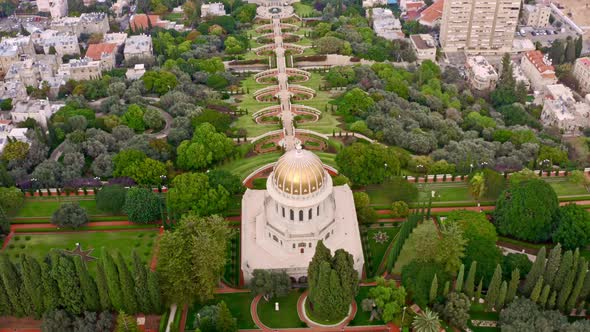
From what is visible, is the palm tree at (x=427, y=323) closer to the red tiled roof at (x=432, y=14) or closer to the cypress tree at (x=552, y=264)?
the cypress tree at (x=552, y=264)

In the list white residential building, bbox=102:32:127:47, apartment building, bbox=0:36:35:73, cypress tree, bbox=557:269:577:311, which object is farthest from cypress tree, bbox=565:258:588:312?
apartment building, bbox=0:36:35:73

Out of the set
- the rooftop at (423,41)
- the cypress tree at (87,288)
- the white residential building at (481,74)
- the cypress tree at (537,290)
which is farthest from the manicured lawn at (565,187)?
the cypress tree at (87,288)

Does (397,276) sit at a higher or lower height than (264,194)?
lower

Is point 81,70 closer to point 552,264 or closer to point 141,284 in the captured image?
point 141,284

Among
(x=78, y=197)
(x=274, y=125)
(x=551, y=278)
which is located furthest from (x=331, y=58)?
(x=551, y=278)

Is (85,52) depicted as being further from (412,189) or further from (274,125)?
(412,189)

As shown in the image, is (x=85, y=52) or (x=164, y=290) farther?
(x=85, y=52)
